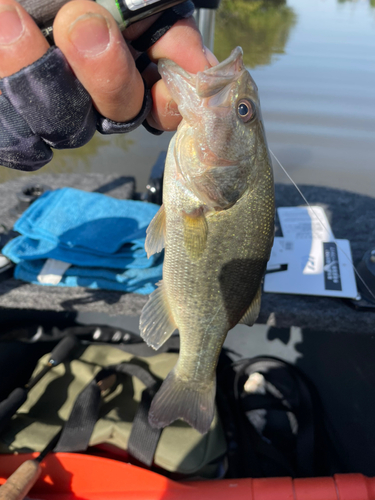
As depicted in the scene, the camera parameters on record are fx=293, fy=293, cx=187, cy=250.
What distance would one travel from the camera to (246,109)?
0.91 metres

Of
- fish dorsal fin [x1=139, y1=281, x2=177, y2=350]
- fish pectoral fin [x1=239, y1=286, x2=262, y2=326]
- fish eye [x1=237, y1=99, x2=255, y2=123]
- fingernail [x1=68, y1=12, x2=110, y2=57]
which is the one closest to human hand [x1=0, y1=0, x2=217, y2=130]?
fingernail [x1=68, y1=12, x2=110, y2=57]

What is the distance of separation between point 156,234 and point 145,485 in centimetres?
93

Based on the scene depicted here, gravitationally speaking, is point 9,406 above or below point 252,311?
below

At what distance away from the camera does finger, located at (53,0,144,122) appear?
24.6 inches

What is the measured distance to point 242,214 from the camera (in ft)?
3.10

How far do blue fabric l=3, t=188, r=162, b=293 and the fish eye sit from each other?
0.91m

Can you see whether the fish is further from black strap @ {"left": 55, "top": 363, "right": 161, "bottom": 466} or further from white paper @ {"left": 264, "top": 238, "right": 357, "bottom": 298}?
white paper @ {"left": 264, "top": 238, "right": 357, "bottom": 298}

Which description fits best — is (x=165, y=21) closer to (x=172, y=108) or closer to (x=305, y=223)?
(x=172, y=108)

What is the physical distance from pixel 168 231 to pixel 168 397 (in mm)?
648

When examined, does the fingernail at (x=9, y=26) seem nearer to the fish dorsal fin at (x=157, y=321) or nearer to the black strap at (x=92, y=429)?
the fish dorsal fin at (x=157, y=321)

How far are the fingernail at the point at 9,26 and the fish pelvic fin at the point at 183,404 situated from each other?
1132 millimetres

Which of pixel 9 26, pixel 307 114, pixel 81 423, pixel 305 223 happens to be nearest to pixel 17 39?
pixel 9 26

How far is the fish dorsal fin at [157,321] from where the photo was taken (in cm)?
106

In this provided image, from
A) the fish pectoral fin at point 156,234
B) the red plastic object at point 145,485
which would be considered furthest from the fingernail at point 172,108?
the red plastic object at point 145,485
